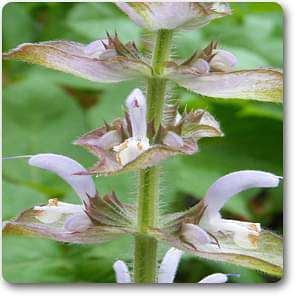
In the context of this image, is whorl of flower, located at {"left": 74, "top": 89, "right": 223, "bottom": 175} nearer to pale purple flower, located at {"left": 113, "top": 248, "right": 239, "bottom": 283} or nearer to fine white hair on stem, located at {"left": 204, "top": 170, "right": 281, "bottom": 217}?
fine white hair on stem, located at {"left": 204, "top": 170, "right": 281, "bottom": 217}

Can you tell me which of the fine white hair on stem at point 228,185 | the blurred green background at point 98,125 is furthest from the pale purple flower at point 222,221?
the blurred green background at point 98,125

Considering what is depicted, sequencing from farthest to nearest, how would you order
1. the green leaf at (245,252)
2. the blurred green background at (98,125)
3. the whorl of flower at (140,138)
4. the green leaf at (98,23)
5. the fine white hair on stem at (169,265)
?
the green leaf at (98,23) → the blurred green background at (98,125) → the fine white hair on stem at (169,265) → the green leaf at (245,252) → the whorl of flower at (140,138)

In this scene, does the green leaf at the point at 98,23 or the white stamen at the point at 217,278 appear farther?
the green leaf at the point at 98,23

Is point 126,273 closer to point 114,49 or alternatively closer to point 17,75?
point 114,49

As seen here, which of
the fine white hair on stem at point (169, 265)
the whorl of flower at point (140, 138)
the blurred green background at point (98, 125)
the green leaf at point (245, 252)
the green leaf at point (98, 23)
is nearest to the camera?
the whorl of flower at point (140, 138)

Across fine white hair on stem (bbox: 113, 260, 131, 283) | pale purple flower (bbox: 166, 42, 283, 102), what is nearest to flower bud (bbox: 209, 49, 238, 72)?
pale purple flower (bbox: 166, 42, 283, 102)

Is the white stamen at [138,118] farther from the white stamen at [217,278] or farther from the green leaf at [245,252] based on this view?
the white stamen at [217,278]

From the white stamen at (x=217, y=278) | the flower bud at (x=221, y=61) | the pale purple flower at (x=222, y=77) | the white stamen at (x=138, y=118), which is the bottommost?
the white stamen at (x=217, y=278)
